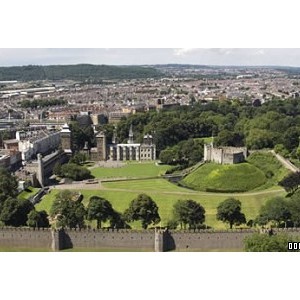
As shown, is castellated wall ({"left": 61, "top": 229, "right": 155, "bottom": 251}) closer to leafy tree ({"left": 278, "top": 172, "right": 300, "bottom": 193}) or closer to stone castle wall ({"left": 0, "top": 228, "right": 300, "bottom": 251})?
stone castle wall ({"left": 0, "top": 228, "right": 300, "bottom": 251})

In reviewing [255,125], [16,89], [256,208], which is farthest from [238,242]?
[16,89]

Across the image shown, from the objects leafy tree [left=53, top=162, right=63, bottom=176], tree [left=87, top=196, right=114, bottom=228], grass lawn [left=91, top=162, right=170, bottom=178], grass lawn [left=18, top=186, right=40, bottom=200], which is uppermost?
tree [left=87, top=196, right=114, bottom=228]

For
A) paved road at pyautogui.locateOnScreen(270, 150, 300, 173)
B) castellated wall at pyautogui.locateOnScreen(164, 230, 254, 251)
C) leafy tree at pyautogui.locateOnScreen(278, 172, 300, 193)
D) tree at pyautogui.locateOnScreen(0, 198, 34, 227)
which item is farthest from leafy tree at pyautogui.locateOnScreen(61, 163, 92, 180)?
castellated wall at pyautogui.locateOnScreen(164, 230, 254, 251)

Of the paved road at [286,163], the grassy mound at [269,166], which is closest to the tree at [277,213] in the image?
the grassy mound at [269,166]

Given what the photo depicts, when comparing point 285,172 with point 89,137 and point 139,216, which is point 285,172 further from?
point 89,137

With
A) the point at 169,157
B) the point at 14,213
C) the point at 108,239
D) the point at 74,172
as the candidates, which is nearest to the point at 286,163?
the point at 169,157

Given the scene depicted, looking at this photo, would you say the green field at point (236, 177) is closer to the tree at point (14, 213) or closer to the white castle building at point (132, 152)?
the white castle building at point (132, 152)
